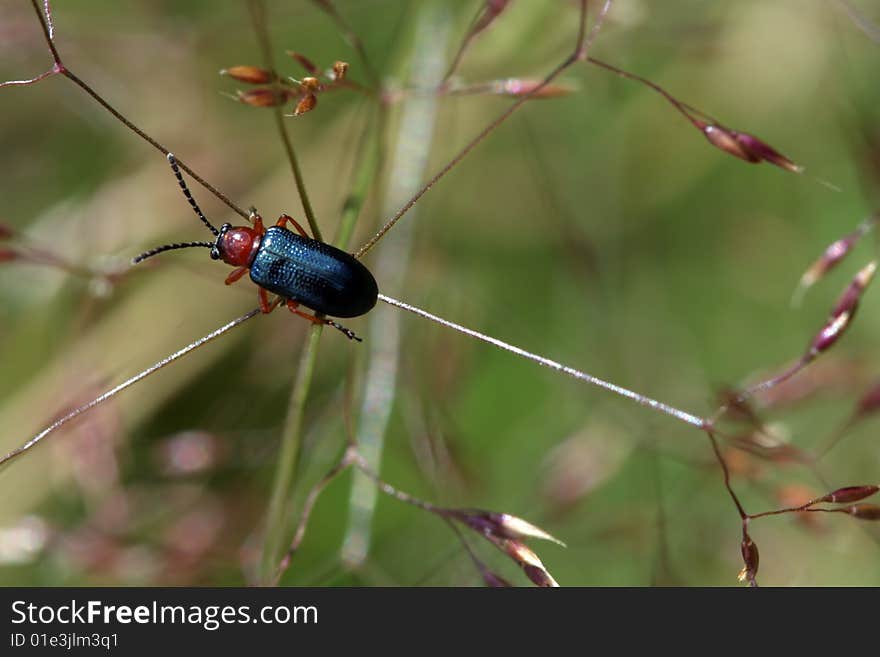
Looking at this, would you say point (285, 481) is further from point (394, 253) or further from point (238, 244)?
point (394, 253)

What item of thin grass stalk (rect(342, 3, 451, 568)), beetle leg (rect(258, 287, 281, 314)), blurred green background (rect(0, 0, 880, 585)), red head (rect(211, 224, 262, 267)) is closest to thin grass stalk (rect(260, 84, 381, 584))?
beetle leg (rect(258, 287, 281, 314))

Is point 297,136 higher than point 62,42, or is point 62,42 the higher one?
point 62,42

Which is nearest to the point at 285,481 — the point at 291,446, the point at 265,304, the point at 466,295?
the point at 291,446

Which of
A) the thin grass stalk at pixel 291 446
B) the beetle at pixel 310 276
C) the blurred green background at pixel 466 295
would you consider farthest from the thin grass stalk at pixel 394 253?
the beetle at pixel 310 276

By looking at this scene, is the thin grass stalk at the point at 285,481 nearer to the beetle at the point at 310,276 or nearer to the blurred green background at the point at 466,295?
the beetle at the point at 310,276

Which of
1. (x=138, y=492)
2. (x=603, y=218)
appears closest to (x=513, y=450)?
(x=603, y=218)
